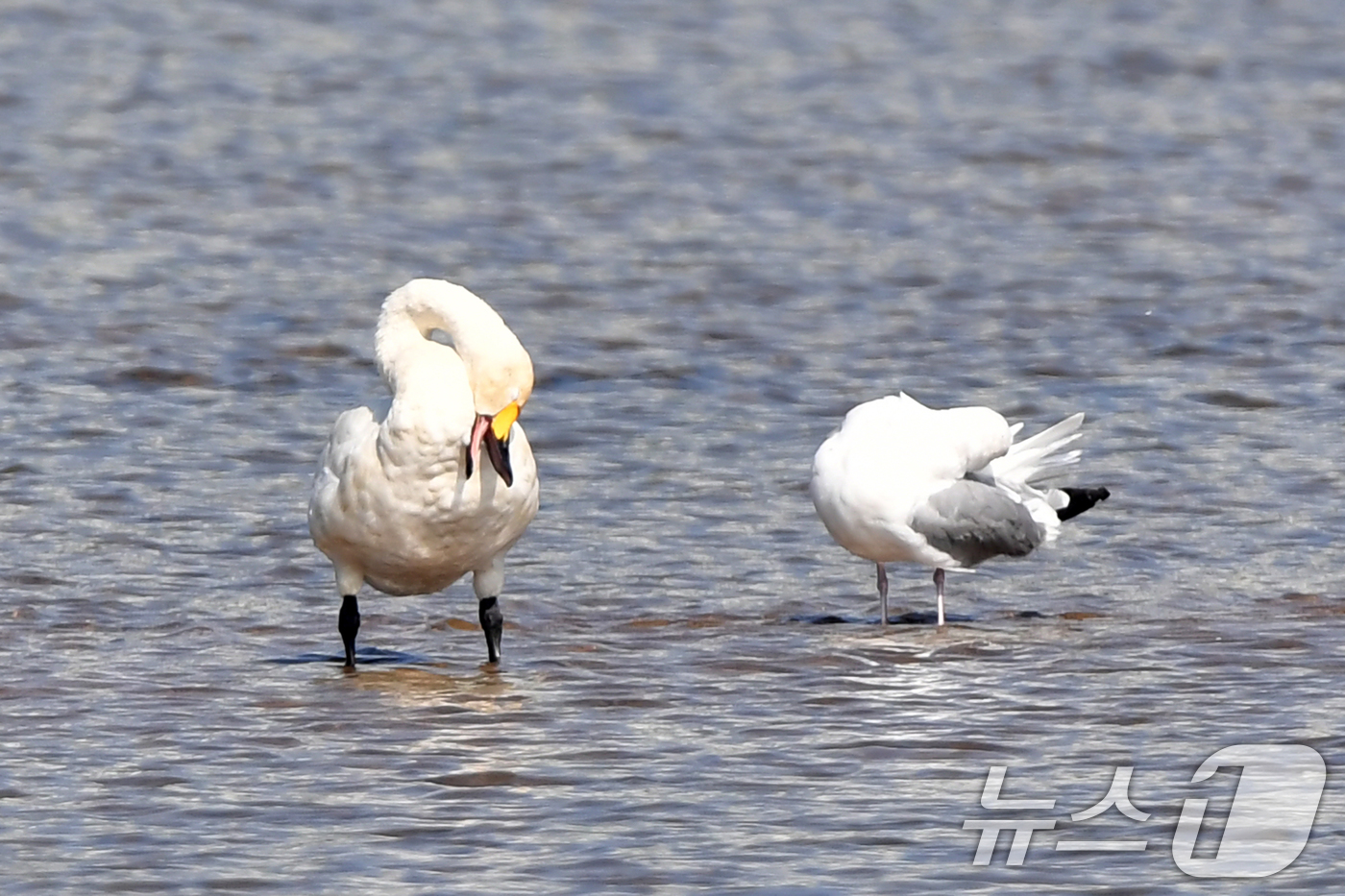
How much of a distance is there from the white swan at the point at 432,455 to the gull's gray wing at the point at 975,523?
1.61m

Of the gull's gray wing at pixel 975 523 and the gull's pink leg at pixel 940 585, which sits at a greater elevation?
the gull's gray wing at pixel 975 523

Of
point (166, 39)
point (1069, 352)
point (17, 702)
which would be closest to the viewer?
point (17, 702)

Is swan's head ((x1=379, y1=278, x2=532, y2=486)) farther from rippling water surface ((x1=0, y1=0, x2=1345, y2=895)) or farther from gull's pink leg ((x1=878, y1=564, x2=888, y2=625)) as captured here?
gull's pink leg ((x1=878, y1=564, x2=888, y2=625))

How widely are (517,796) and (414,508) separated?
1476 millimetres

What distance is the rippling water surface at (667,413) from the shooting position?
668 cm

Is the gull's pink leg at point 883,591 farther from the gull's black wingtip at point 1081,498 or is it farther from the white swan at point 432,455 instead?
the white swan at point 432,455

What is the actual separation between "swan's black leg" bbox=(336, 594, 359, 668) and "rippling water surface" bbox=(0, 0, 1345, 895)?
0.41 feet

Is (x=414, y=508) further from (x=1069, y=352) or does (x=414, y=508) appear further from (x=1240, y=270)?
(x=1240, y=270)

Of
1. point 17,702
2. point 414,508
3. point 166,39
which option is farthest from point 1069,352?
point 166,39

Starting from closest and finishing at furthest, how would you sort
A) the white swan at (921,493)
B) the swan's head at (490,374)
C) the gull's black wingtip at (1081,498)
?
the swan's head at (490,374), the white swan at (921,493), the gull's black wingtip at (1081,498)

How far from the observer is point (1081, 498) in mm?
10055

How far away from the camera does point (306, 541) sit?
10133 mm

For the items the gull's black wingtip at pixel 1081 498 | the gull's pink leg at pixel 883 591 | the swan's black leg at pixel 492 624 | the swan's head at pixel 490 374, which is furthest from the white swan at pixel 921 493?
the swan's head at pixel 490 374

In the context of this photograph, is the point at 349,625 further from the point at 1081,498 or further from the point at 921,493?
the point at 1081,498
